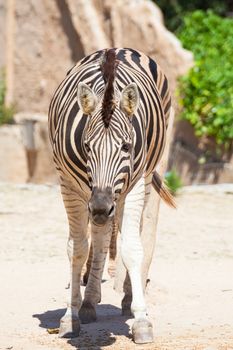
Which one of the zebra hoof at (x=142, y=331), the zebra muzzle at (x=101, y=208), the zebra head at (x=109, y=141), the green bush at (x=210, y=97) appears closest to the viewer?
the zebra muzzle at (x=101, y=208)

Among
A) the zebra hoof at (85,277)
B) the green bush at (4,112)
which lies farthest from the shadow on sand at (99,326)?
the green bush at (4,112)

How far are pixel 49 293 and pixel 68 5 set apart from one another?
25.4 ft

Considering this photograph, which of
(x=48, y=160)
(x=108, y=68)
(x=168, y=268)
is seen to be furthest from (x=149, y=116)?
(x=48, y=160)

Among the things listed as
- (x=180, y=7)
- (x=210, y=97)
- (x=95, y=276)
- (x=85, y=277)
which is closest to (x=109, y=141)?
(x=95, y=276)

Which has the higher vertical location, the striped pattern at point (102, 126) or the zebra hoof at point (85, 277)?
the striped pattern at point (102, 126)

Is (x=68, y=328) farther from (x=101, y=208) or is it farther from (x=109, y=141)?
(x=109, y=141)

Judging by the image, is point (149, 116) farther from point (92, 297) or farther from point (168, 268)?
point (168, 268)

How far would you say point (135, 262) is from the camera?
5445mm

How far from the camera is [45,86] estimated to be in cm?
1435

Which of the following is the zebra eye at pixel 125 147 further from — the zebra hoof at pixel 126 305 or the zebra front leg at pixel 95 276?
the zebra hoof at pixel 126 305

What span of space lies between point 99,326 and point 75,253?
0.52 meters

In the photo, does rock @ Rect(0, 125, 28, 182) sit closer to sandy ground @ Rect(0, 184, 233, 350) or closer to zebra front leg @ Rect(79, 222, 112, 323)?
sandy ground @ Rect(0, 184, 233, 350)

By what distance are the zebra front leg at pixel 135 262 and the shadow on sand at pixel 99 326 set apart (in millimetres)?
237

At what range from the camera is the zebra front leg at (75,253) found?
5816 mm
